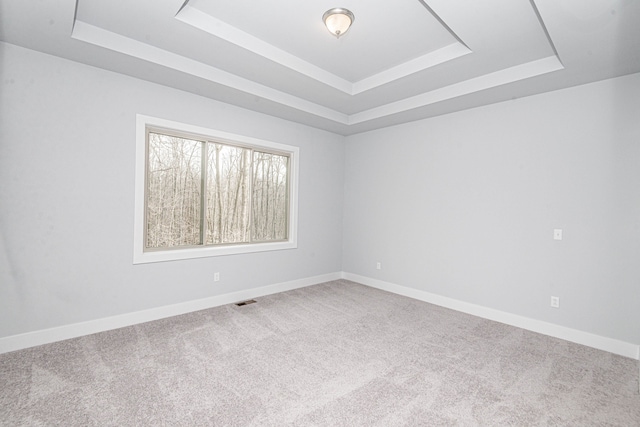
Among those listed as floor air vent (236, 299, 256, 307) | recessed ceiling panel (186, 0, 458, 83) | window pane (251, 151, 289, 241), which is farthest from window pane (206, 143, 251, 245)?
recessed ceiling panel (186, 0, 458, 83)

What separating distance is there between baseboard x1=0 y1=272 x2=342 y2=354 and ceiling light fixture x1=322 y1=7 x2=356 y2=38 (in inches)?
127

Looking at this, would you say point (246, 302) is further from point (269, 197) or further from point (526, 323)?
point (526, 323)

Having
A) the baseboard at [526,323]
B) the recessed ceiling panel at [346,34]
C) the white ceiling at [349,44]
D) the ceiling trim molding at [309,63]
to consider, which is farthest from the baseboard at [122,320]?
the recessed ceiling panel at [346,34]

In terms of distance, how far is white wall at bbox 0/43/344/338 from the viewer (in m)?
2.51

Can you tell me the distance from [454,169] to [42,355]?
15.3 ft

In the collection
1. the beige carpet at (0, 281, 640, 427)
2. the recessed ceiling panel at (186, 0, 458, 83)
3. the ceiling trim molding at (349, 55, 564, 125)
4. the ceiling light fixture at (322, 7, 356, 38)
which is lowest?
the beige carpet at (0, 281, 640, 427)

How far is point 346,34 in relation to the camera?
2736mm

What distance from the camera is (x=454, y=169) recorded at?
12.9ft

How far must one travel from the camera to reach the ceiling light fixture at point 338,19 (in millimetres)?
2336

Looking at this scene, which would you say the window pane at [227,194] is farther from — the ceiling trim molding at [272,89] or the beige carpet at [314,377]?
the beige carpet at [314,377]

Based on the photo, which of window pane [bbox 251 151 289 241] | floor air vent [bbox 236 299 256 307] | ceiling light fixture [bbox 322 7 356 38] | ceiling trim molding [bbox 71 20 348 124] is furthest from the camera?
window pane [bbox 251 151 289 241]

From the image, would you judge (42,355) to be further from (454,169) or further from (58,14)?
(454,169)

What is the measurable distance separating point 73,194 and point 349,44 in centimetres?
297

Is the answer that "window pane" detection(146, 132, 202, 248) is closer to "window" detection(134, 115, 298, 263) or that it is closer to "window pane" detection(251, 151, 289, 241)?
"window" detection(134, 115, 298, 263)
